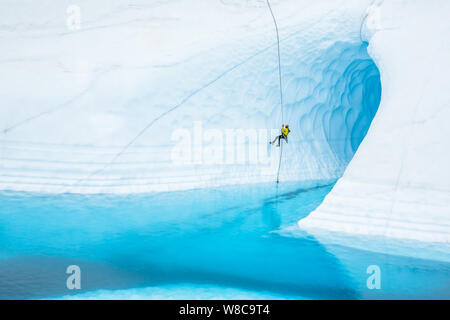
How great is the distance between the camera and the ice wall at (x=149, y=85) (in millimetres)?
7668

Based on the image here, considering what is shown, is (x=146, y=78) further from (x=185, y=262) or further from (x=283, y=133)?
(x=185, y=262)

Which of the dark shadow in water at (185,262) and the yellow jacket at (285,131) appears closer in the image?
the dark shadow in water at (185,262)

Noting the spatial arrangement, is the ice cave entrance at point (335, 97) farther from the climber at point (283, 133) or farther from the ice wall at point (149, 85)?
the climber at point (283, 133)

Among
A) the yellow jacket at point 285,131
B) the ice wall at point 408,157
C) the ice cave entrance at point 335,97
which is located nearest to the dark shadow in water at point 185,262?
the ice wall at point 408,157

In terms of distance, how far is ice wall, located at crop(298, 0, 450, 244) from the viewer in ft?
16.1

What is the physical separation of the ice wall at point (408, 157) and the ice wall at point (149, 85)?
8.34ft

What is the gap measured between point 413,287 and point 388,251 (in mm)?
903

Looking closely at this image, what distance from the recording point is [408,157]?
5148mm

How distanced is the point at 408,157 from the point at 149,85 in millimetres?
4533

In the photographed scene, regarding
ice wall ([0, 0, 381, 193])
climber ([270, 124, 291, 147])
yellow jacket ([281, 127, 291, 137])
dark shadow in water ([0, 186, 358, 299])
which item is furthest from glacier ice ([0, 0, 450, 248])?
dark shadow in water ([0, 186, 358, 299])

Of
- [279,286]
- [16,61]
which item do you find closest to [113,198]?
[16,61]

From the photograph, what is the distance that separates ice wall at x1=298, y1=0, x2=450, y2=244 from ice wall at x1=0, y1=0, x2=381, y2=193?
2.54 m

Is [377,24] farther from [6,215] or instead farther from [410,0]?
[6,215]

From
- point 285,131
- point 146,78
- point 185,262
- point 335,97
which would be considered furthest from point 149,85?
point 185,262
